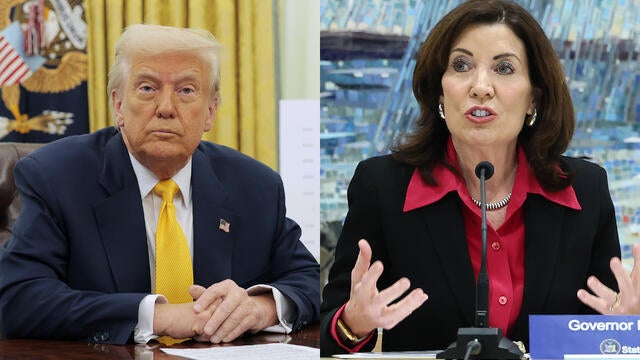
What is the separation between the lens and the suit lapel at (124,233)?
7.07 feet

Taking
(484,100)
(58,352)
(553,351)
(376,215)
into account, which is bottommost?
(58,352)

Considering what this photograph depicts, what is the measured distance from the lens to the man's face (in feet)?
7.64

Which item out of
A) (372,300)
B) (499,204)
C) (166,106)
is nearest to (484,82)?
(499,204)

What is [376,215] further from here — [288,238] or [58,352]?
[288,238]

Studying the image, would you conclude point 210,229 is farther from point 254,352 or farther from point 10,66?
point 10,66

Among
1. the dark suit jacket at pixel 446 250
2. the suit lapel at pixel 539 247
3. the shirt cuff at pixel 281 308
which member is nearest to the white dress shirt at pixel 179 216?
the shirt cuff at pixel 281 308

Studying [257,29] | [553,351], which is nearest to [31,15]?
[257,29]

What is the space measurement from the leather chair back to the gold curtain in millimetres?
947

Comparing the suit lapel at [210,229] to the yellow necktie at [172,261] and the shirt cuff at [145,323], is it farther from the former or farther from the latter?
the shirt cuff at [145,323]

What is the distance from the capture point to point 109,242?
2160 mm

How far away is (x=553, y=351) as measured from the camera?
1.31 metres

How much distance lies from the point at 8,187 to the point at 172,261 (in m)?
0.69

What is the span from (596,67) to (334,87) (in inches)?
17.9

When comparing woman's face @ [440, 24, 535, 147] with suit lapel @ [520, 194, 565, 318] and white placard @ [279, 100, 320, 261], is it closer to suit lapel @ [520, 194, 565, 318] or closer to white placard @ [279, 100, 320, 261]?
suit lapel @ [520, 194, 565, 318]
